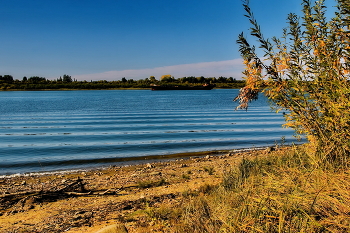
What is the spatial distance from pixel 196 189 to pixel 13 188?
5.66m

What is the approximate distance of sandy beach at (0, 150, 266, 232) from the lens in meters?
5.78

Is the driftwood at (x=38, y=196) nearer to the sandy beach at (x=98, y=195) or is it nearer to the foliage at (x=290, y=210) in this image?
the sandy beach at (x=98, y=195)

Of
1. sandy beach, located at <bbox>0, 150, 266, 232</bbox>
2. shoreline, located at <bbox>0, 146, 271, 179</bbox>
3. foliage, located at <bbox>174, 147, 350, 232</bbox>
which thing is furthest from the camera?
shoreline, located at <bbox>0, 146, 271, 179</bbox>

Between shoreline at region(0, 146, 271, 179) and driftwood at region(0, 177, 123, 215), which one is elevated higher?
driftwood at region(0, 177, 123, 215)

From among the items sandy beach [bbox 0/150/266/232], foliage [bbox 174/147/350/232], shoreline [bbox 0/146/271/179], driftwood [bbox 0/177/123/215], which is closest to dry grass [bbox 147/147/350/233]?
foliage [bbox 174/147/350/232]

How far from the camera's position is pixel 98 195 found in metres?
7.74

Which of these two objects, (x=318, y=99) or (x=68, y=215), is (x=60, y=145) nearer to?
(x=68, y=215)

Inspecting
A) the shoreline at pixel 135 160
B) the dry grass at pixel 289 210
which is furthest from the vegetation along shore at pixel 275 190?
the shoreline at pixel 135 160

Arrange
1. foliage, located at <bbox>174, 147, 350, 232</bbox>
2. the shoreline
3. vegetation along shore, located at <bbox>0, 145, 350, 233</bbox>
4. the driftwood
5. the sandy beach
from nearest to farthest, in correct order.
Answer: foliage, located at <bbox>174, 147, 350, 232</bbox> → vegetation along shore, located at <bbox>0, 145, 350, 233</bbox> → the sandy beach → the driftwood → the shoreline

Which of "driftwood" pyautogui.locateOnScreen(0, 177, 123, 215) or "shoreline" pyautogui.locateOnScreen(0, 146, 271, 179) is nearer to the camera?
"driftwood" pyautogui.locateOnScreen(0, 177, 123, 215)

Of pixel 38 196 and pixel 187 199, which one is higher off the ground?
pixel 187 199

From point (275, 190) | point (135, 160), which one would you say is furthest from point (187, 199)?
point (135, 160)

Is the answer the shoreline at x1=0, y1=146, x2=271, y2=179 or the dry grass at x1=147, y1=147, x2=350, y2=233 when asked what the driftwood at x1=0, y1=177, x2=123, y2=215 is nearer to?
the shoreline at x1=0, y1=146, x2=271, y2=179

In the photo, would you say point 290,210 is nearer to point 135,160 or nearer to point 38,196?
point 38,196
